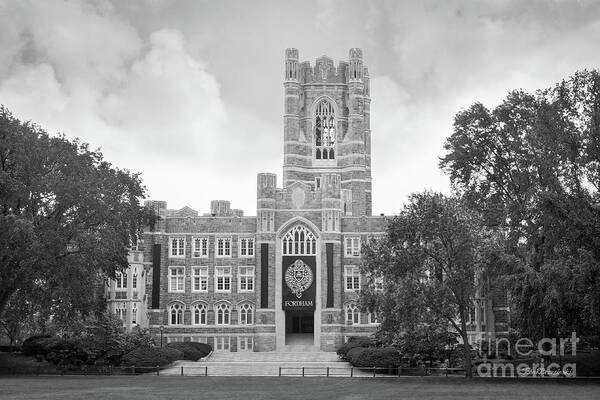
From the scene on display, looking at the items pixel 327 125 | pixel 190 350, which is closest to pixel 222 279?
pixel 190 350

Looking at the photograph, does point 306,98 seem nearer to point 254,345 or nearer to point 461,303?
point 254,345

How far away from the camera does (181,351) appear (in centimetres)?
6050

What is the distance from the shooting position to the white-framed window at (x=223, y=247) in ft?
244

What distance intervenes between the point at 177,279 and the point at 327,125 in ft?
92.0

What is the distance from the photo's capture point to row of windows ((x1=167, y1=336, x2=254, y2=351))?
7312 centimetres

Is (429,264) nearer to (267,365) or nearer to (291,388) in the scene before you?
(291,388)

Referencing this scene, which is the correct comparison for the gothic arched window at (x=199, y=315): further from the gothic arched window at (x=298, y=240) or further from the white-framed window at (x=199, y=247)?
the gothic arched window at (x=298, y=240)

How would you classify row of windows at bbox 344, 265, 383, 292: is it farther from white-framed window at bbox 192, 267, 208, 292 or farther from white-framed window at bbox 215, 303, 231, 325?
white-framed window at bbox 192, 267, 208, 292

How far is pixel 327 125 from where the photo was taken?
3661 inches

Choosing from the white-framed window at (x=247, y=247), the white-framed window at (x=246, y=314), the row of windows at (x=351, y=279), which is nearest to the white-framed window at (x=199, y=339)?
the white-framed window at (x=246, y=314)

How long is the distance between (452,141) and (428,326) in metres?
13.3

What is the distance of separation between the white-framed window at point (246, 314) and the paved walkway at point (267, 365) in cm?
404

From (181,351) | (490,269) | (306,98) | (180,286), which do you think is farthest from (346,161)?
(490,269)

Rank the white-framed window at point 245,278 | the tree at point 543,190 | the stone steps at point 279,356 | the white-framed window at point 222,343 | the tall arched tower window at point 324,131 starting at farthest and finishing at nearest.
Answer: the tall arched tower window at point 324,131 < the white-framed window at point 245,278 < the white-framed window at point 222,343 < the stone steps at point 279,356 < the tree at point 543,190
